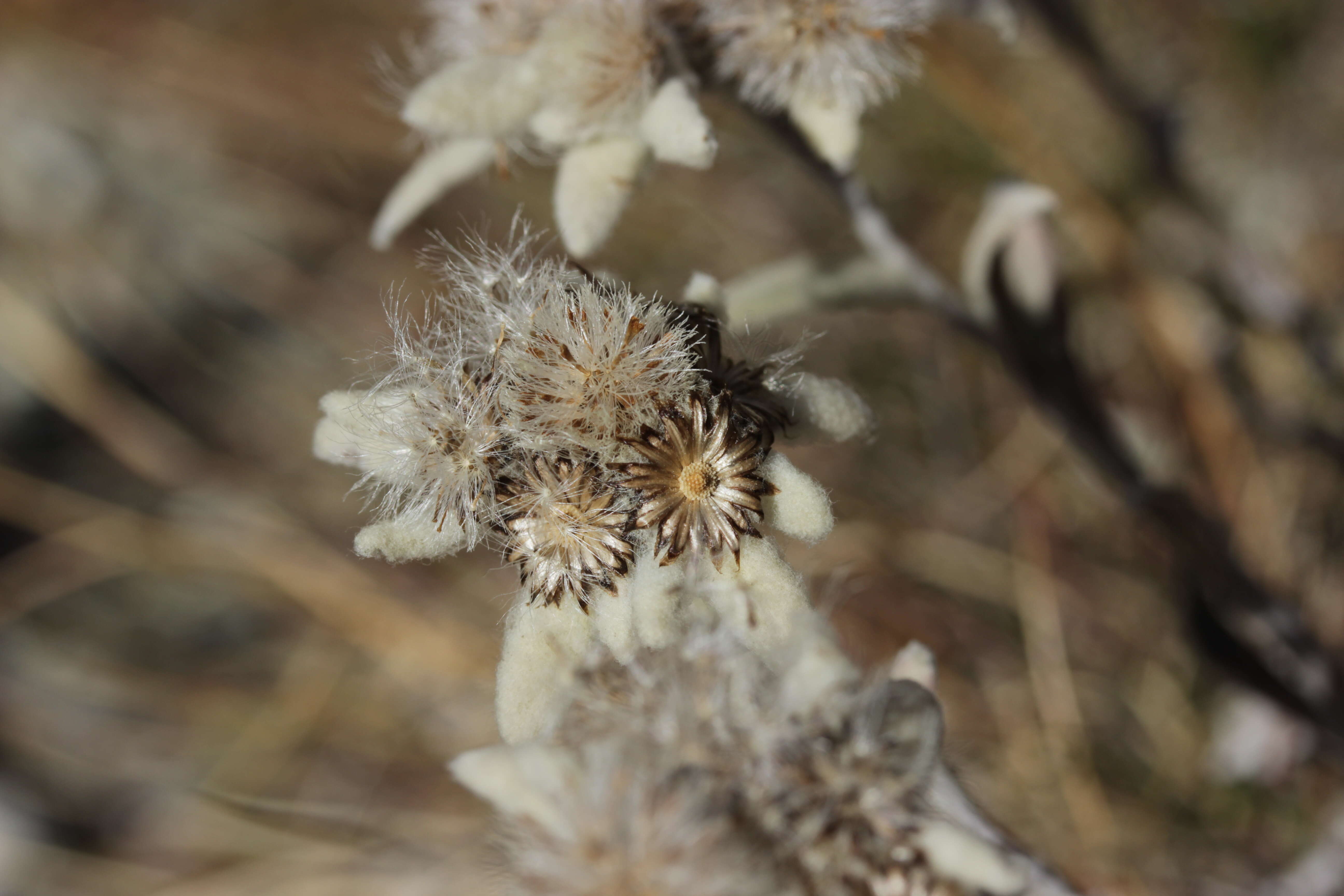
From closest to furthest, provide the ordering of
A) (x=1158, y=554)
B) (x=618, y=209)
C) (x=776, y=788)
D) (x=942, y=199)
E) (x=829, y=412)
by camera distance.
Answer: (x=776, y=788)
(x=829, y=412)
(x=618, y=209)
(x=1158, y=554)
(x=942, y=199)

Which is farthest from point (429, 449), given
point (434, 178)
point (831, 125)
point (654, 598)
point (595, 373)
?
point (831, 125)

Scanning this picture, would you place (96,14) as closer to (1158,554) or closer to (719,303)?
(719,303)

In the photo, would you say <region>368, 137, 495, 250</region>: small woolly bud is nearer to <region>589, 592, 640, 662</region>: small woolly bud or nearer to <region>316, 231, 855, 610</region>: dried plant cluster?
<region>316, 231, 855, 610</region>: dried plant cluster

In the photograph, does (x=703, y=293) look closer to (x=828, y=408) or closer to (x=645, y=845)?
(x=828, y=408)

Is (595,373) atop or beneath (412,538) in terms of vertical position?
atop

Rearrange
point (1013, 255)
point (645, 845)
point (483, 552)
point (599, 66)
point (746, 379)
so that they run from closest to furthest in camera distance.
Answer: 1. point (645, 845)
2. point (746, 379)
3. point (599, 66)
4. point (1013, 255)
5. point (483, 552)

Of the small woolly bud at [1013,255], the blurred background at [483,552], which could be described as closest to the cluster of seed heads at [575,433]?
the blurred background at [483,552]

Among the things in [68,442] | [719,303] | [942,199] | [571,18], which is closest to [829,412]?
[719,303]
